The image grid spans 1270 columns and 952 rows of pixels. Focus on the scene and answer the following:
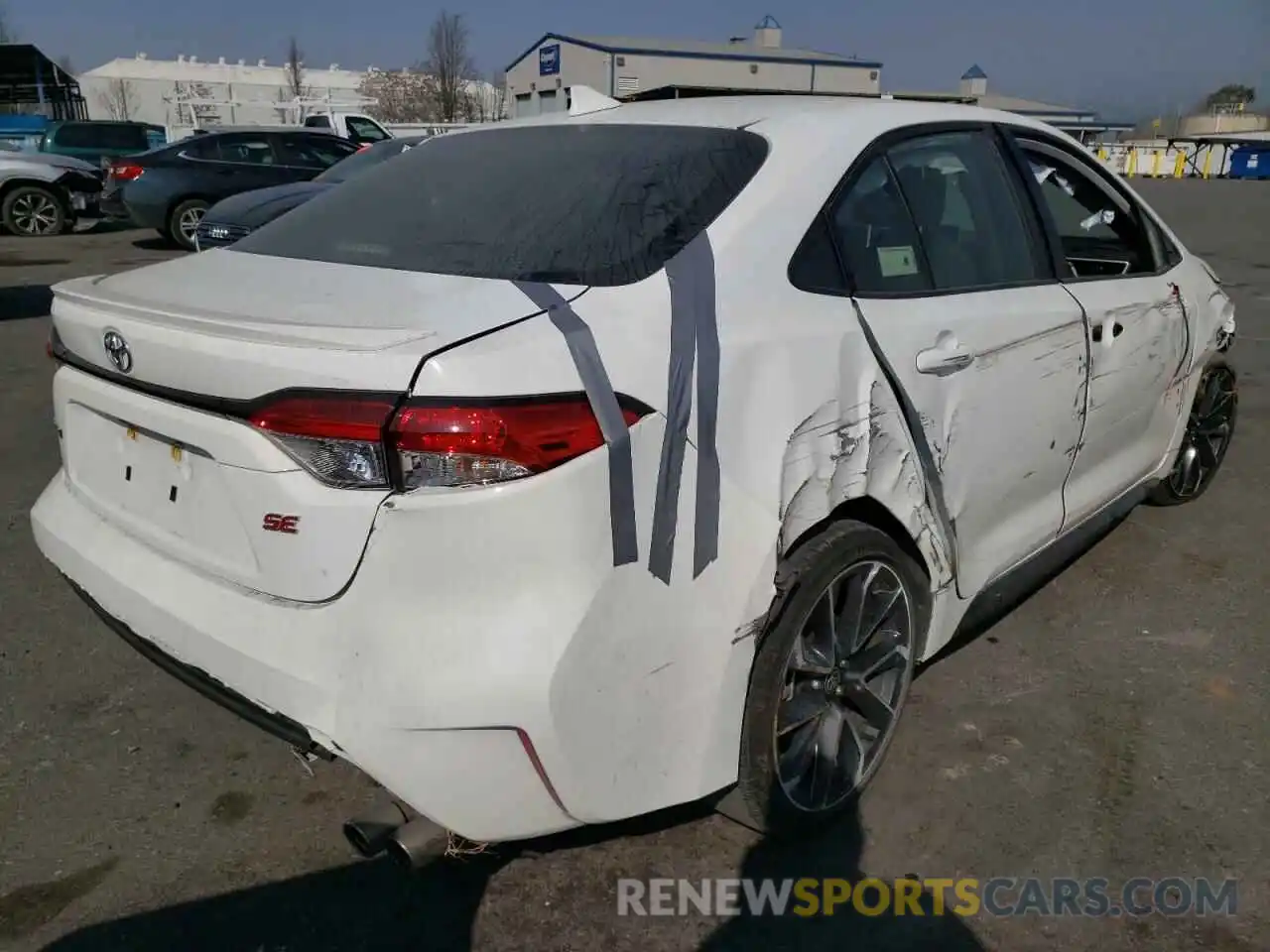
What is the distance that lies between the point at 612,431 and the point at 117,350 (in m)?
1.11

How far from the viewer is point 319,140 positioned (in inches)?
566

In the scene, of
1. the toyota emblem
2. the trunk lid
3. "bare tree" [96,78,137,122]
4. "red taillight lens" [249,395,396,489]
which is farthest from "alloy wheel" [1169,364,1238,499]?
"bare tree" [96,78,137,122]

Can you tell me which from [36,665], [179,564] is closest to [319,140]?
[36,665]

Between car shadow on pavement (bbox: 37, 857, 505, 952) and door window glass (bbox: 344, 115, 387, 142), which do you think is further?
door window glass (bbox: 344, 115, 387, 142)

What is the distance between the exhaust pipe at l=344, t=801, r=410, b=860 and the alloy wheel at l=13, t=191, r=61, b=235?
1653 centimetres

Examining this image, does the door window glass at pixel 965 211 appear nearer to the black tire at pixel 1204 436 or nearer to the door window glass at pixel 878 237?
the door window glass at pixel 878 237

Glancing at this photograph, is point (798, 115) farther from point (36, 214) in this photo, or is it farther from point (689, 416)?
point (36, 214)

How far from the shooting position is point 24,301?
9.73 meters

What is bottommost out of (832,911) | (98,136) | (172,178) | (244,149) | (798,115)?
(832,911)

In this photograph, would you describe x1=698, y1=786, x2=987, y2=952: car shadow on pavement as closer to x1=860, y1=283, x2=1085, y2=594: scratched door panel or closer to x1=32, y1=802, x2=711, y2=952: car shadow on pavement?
x1=32, y1=802, x2=711, y2=952: car shadow on pavement

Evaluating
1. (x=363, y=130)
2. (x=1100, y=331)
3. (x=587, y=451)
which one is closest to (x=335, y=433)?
(x=587, y=451)

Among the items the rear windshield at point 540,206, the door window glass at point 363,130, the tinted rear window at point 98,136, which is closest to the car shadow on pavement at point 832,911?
the rear windshield at point 540,206

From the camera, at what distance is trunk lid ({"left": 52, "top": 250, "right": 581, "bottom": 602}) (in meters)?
1.71

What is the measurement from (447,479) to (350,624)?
0.32 meters
